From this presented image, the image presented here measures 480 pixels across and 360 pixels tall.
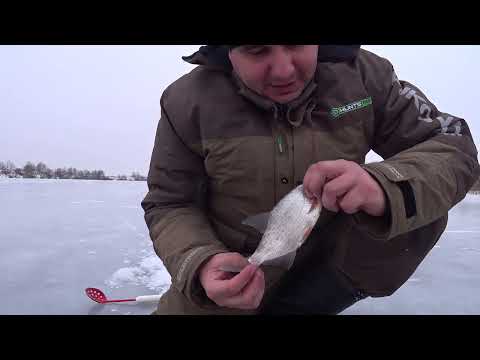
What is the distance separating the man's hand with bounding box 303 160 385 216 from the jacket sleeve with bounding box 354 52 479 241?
0.04 meters

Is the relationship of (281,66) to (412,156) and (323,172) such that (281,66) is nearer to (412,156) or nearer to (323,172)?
(323,172)

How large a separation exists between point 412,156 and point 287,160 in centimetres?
41

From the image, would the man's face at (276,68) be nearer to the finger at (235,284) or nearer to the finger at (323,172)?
the finger at (323,172)

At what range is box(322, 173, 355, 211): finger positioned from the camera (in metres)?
1.01

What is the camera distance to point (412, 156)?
48.6 inches

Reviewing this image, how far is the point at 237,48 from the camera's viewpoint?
123 cm

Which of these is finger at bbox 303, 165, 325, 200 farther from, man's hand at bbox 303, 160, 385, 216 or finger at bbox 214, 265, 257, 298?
finger at bbox 214, 265, 257, 298

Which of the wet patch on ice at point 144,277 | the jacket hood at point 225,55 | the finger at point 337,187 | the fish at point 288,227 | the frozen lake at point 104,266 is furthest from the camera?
the wet patch on ice at point 144,277

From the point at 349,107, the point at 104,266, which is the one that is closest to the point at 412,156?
the point at 349,107

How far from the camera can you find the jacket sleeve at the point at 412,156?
1117 mm

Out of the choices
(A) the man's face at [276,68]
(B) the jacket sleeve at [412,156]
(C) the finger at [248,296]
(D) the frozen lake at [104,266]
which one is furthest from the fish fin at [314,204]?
(D) the frozen lake at [104,266]

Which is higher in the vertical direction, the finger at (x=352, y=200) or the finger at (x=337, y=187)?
the finger at (x=337, y=187)

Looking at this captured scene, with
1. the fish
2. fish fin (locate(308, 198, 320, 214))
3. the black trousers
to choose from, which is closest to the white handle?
the black trousers

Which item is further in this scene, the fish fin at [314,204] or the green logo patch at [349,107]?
the green logo patch at [349,107]
